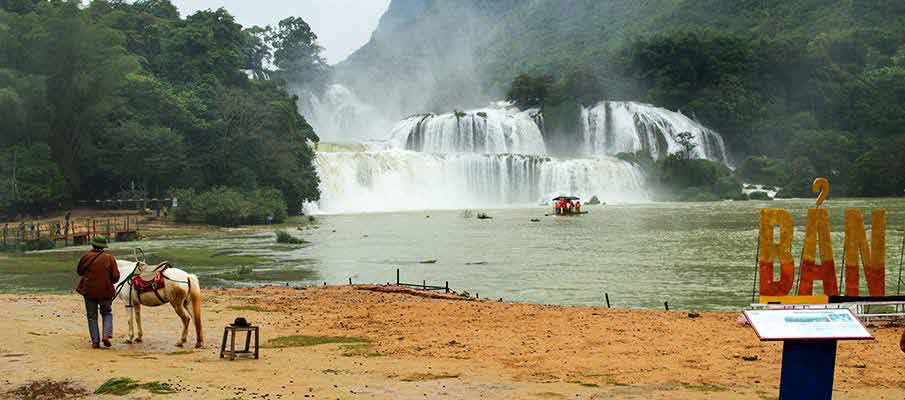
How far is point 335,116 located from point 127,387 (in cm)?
9642

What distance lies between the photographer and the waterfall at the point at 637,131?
83312 mm

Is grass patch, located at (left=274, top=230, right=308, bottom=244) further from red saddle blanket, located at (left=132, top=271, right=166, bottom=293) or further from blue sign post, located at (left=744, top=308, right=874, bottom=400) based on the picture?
blue sign post, located at (left=744, top=308, right=874, bottom=400)

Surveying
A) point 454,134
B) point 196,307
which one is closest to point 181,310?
point 196,307

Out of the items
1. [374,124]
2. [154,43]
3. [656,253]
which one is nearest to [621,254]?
[656,253]

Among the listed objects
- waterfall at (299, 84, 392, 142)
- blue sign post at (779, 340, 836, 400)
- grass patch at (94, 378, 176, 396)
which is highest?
waterfall at (299, 84, 392, 142)

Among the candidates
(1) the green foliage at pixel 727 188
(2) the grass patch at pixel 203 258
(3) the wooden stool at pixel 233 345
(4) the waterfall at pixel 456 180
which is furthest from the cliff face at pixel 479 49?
(3) the wooden stool at pixel 233 345

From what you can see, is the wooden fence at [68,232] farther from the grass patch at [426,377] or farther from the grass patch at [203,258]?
the grass patch at [426,377]

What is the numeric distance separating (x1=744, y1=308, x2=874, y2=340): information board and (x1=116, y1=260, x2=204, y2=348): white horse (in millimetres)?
6806

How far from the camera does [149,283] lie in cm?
1087

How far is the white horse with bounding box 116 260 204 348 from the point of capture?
10.8 m

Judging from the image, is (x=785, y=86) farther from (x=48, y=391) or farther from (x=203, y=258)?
(x=48, y=391)

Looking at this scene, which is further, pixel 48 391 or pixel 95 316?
pixel 95 316

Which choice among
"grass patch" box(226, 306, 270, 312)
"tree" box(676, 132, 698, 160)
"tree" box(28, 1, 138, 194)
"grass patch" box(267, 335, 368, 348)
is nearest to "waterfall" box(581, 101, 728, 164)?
"tree" box(676, 132, 698, 160)

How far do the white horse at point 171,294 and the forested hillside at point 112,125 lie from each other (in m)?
33.5
